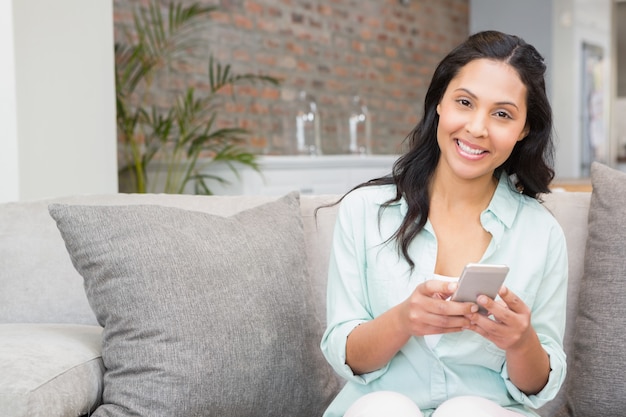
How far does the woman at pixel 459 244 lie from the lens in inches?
59.6

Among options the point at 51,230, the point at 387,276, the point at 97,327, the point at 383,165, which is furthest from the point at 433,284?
the point at 383,165

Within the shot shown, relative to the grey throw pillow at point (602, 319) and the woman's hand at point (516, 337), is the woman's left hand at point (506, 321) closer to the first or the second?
the woman's hand at point (516, 337)

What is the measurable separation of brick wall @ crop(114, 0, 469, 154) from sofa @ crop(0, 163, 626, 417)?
3.19m

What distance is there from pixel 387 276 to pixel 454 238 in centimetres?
15

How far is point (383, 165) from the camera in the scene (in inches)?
212

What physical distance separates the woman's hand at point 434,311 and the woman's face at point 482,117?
279 mm

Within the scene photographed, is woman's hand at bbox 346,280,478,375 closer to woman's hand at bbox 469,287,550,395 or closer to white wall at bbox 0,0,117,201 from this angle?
woman's hand at bbox 469,287,550,395

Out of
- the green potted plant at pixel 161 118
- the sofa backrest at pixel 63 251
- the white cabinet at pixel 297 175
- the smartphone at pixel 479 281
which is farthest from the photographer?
the white cabinet at pixel 297 175

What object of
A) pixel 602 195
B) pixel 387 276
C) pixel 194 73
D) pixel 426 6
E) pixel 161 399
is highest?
pixel 426 6

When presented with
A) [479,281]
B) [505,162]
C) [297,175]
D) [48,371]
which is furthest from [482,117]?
[297,175]

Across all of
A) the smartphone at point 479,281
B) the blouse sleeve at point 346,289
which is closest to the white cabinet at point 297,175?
the blouse sleeve at point 346,289

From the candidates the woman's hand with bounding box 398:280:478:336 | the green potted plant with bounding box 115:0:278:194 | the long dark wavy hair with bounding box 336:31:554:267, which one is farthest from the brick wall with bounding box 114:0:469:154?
the woman's hand with bounding box 398:280:478:336

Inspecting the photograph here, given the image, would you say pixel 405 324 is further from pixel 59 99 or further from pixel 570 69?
pixel 570 69

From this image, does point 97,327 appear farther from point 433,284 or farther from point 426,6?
point 426,6
